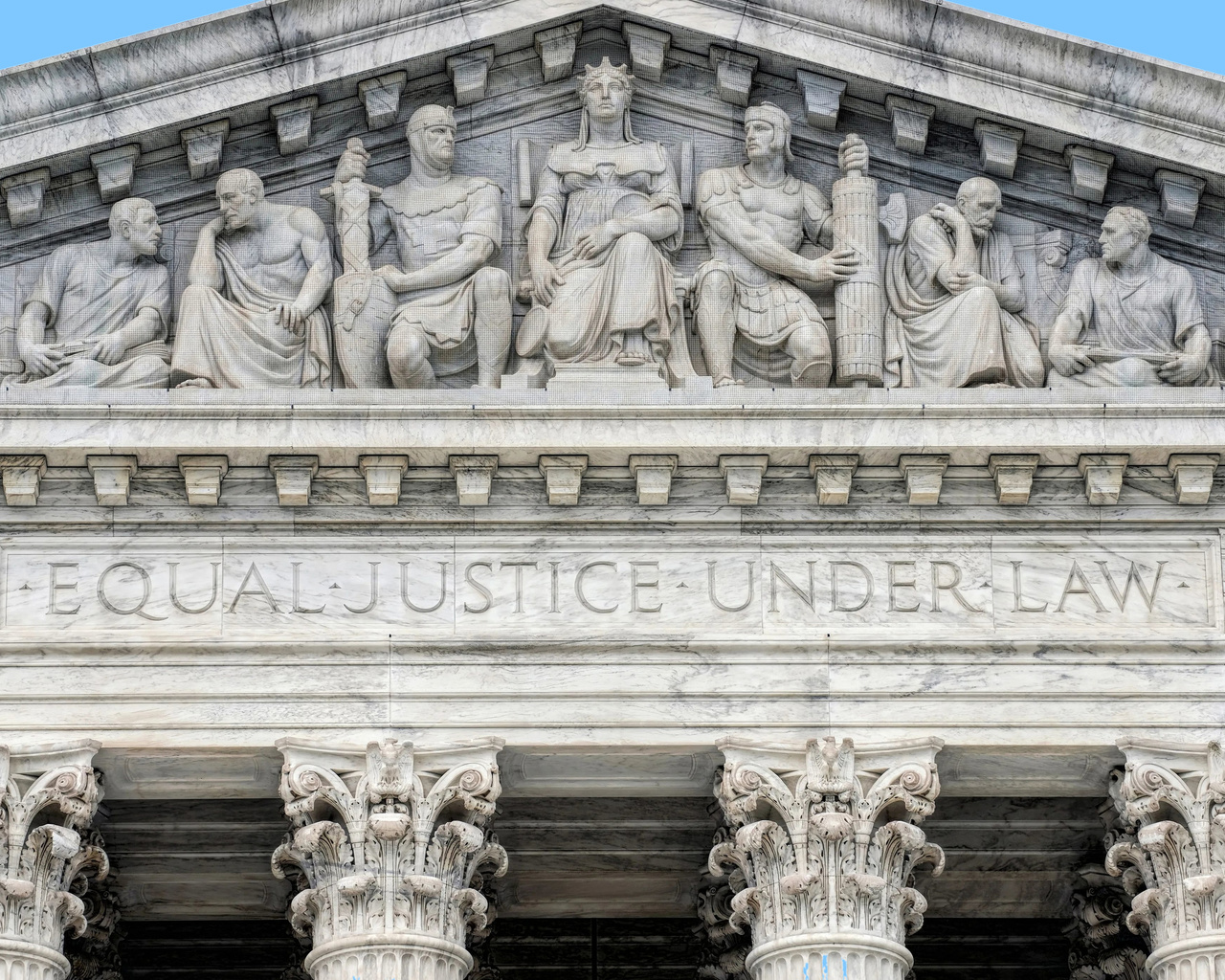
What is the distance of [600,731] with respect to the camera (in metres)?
25.0

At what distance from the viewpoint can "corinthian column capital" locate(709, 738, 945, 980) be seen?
80.1 ft

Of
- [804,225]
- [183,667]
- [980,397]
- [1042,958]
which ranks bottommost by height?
[1042,958]

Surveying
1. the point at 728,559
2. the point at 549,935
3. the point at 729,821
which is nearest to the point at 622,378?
the point at 728,559

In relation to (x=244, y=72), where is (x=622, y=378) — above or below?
below

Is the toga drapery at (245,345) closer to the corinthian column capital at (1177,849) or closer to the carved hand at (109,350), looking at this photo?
the carved hand at (109,350)

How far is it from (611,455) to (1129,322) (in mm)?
4592

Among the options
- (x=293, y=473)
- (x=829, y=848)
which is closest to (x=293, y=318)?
(x=293, y=473)

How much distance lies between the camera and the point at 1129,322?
26.2 metres

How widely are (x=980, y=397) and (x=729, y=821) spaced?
13.1 feet

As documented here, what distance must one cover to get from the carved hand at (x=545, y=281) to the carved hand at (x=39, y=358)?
398 cm

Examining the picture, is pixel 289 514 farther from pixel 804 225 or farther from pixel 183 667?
pixel 804 225

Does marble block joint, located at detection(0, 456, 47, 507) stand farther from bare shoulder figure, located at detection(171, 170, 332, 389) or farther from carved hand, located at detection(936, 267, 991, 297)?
carved hand, located at detection(936, 267, 991, 297)

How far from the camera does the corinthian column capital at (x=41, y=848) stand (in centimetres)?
2425

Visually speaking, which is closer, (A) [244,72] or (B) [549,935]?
(A) [244,72]
